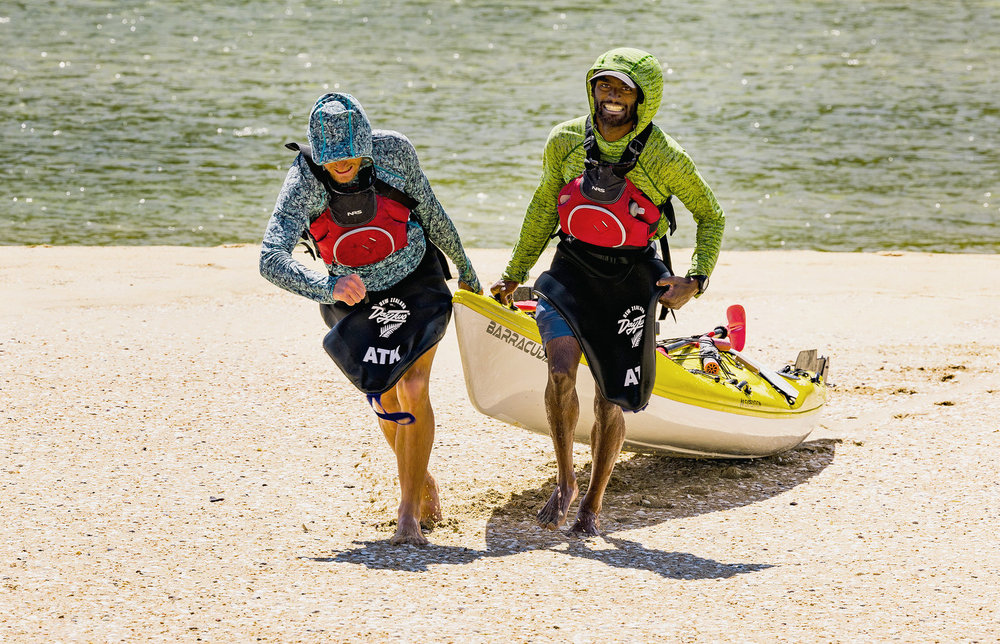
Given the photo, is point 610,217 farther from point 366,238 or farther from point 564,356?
point 366,238

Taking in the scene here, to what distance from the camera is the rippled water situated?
1844cm

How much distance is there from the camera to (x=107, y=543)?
5.25 meters

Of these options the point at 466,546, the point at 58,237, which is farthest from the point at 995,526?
the point at 58,237

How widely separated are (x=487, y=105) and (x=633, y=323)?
22.9 m

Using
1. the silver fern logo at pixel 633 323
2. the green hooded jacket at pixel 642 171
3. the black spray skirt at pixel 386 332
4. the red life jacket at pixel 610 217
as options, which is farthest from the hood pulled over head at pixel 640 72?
the black spray skirt at pixel 386 332

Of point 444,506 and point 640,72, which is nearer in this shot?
point 640,72

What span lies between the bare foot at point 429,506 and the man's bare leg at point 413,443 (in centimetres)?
29

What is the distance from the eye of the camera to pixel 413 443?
5176 millimetres

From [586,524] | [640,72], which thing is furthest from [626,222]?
[586,524]

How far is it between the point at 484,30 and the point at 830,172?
21.2 m

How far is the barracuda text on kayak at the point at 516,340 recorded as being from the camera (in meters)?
5.80

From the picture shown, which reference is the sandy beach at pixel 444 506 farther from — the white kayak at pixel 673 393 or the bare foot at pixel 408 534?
the white kayak at pixel 673 393

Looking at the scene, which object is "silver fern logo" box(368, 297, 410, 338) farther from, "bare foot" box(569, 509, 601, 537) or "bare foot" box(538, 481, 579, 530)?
"bare foot" box(569, 509, 601, 537)

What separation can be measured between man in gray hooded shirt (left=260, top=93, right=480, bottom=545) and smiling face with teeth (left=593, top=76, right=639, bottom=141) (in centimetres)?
78
